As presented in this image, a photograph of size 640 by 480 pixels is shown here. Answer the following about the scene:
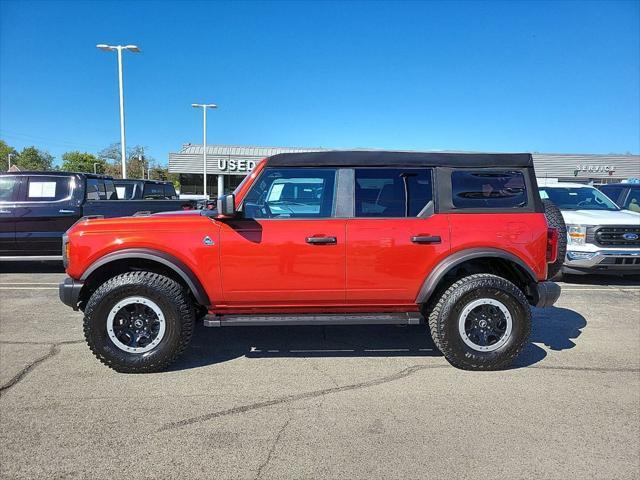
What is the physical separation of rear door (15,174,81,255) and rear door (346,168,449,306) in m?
6.54

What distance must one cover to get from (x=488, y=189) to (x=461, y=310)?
1.17 m

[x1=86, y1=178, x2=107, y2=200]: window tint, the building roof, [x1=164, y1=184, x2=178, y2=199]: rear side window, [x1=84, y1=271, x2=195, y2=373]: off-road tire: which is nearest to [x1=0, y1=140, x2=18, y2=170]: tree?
the building roof

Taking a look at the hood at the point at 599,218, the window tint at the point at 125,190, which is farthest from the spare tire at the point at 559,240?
the window tint at the point at 125,190

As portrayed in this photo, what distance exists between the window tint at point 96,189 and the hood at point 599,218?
8938mm

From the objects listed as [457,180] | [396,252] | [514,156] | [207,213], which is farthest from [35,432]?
[514,156]

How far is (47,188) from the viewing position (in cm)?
841

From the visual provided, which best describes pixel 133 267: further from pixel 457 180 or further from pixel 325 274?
pixel 457 180

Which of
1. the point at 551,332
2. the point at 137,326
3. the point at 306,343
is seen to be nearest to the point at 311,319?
the point at 306,343

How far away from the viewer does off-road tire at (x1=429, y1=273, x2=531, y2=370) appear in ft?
13.0

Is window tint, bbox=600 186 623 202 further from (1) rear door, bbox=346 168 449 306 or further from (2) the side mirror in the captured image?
(2) the side mirror

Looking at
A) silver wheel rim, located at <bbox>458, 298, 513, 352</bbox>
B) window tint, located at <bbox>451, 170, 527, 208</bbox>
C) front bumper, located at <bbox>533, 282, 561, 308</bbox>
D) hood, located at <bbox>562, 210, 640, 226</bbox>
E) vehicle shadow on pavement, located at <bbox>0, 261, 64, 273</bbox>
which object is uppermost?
window tint, located at <bbox>451, 170, 527, 208</bbox>

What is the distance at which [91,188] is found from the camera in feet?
28.9

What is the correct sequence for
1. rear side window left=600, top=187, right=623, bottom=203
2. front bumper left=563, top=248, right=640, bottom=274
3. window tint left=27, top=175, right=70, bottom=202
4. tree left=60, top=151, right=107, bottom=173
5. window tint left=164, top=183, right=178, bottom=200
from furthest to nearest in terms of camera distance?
1. tree left=60, top=151, right=107, bottom=173
2. window tint left=164, top=183, right=178, bottom=200
3. rear side window left=600, top=187, right=623, bottom=203
4. window tint left=27, top=175, right=70, bottom=202
5. front bumper left=563, top=248, right=640, bottom=274

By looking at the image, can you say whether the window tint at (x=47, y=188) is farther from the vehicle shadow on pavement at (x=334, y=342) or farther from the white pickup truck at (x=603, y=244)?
the white pickup truck at (x=603, y=244)
